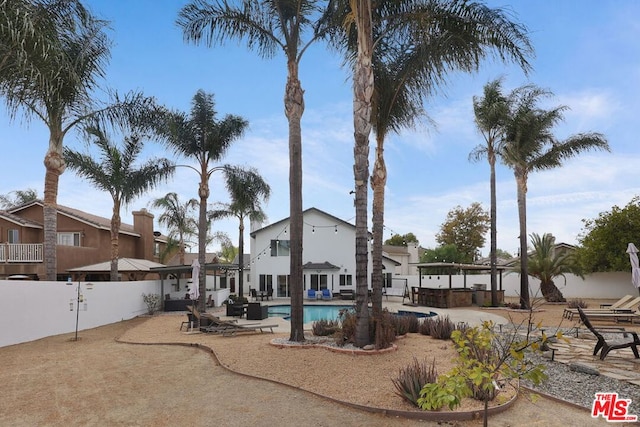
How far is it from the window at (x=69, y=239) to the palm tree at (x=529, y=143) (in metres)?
24.9

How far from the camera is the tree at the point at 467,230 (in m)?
47.6

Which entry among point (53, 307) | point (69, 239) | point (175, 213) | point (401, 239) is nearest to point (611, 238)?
point (53, 307)

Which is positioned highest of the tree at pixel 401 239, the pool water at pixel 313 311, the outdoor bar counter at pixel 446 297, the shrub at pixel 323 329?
the tree at pixel 401 239

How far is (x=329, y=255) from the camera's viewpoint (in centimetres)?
3150

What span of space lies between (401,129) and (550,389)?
914 cm

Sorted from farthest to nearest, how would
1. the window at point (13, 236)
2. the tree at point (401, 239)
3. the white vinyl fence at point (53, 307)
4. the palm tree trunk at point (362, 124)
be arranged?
the tree at point (401, 239), the window at point (13, 236), the white vinyl fence at point (53, 307), the palm tree trunk at point (362, 124)

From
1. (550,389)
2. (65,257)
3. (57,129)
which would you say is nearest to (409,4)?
(550,389)

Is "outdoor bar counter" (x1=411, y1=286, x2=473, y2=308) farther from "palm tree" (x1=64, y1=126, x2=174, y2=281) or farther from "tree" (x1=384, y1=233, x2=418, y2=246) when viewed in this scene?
"tree" (x1=384, y1=233, x2=418, y2=246)

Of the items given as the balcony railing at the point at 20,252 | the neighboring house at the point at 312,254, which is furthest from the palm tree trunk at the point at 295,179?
the neighboring house at the point at 312,254

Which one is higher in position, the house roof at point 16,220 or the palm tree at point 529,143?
the palm tree at point 529,143

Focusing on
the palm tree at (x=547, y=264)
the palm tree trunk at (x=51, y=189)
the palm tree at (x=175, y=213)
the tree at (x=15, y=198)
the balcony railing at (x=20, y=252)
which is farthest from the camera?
the tree at (x=15, y=198)

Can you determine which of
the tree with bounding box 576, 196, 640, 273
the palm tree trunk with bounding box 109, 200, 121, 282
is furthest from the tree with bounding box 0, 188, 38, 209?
the tree with bounding box 576, 196, 640, 273

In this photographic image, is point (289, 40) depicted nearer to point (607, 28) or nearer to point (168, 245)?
point (607, 28)

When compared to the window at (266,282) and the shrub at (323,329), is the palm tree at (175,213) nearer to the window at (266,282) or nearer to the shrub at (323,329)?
the window at (266,282)
